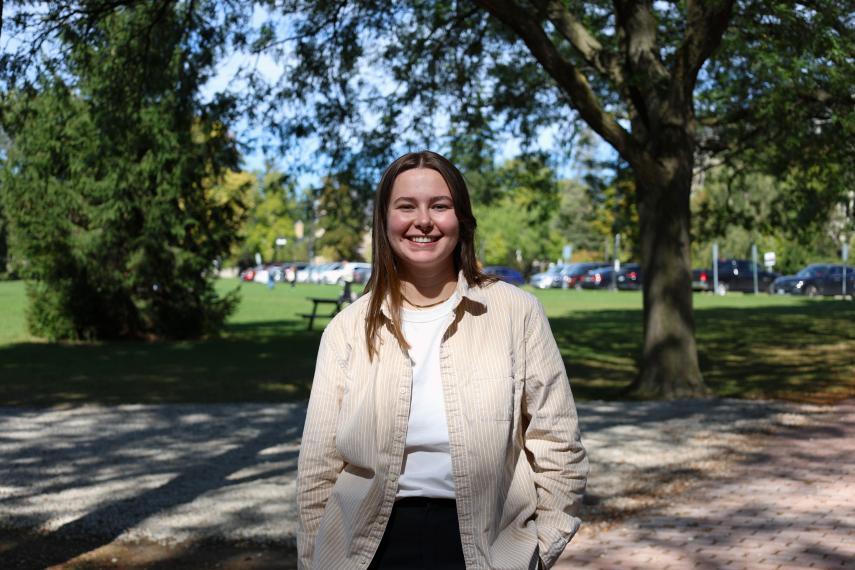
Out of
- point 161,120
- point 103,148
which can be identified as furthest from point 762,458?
point 161,120

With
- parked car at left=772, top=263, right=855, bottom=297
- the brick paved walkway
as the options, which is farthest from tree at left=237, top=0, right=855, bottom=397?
parked car at left=772, top=263, right=855, bottom=297

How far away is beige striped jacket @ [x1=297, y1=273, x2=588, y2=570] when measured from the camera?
268cm

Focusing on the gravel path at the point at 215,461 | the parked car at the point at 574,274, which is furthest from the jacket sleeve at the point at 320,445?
the parked car at the point at 574,274

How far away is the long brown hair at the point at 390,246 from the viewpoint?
2.81 meters

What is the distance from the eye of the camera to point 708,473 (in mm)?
9367

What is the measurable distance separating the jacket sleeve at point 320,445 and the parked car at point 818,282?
5295 centimetres

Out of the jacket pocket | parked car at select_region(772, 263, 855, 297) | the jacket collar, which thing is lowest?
parked car at select_region(772, 263, 855, 297)

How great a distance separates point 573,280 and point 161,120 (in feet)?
156

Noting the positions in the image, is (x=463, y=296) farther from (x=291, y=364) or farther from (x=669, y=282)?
(x=291, y=364)

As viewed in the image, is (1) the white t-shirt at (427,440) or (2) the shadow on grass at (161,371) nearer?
(1) the white t-shirt at (427,440)

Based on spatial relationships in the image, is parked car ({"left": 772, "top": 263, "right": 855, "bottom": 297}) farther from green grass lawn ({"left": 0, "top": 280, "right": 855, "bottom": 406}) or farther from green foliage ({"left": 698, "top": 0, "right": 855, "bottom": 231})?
green foliage ({"left": 698, "top": 0, "right": 855, "bottom": 231})

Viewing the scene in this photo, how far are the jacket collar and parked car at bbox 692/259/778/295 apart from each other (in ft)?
199

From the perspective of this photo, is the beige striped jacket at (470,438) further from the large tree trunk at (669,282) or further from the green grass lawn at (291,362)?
the large tree trunk at (669,282)

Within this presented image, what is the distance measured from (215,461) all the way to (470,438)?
24.9 ft
